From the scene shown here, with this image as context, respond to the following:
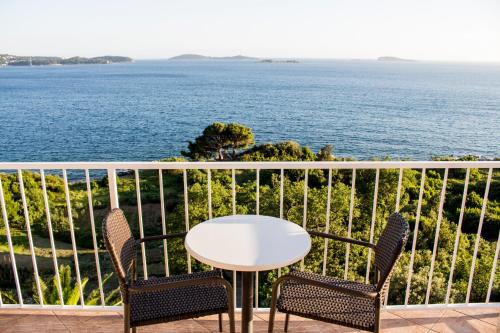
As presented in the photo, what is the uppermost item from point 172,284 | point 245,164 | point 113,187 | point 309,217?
point 245,164

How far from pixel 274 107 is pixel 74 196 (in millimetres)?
35460

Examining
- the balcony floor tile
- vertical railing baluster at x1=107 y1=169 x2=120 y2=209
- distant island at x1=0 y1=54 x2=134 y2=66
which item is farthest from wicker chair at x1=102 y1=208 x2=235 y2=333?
distant island at x1=0 y1=54 x2=134 y2=66

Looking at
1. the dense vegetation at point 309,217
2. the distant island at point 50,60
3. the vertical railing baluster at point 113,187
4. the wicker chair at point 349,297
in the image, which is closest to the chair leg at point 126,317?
the wicker chair at point 349,297

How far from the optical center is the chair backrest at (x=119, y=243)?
191cm

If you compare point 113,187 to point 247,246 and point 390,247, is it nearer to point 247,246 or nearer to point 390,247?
point 247,246

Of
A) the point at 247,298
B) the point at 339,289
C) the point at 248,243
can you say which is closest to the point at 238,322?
the point at 247,298

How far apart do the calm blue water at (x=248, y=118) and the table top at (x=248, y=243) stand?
109 ft

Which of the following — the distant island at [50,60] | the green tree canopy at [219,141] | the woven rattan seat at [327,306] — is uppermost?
the distant island at [50,60]

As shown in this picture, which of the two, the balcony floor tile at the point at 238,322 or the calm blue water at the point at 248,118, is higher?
the balcony floor tile at the point at 238,322

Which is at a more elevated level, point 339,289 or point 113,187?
point 113,187

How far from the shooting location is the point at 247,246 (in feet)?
6.63

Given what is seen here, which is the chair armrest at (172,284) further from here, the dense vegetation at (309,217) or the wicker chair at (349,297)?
the dense vegetation at (309,217)

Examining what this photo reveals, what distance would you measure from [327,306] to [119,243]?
114 cm

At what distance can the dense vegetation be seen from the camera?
9.19 metres
